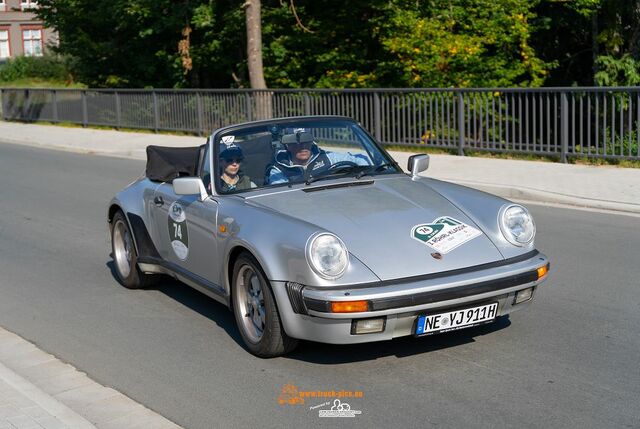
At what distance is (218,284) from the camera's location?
6684mm

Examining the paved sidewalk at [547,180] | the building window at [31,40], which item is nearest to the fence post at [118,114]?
the paved sidewalk at [547,180]

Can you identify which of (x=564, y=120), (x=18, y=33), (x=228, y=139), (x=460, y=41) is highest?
(x=18, y=33)

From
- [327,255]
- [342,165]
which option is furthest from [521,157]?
[327,255]

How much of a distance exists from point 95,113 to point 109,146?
255 inches

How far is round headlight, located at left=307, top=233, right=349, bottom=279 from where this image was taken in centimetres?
556

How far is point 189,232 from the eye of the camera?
23.3 ft

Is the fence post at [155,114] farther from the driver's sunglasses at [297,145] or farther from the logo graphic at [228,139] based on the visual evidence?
the driver's sunglasses at [297,145]

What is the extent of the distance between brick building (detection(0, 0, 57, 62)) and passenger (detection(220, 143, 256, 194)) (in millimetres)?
75946

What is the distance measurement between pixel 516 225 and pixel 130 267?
3.67 metres

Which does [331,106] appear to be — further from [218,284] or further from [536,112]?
[218,284]

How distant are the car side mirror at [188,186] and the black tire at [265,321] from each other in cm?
80

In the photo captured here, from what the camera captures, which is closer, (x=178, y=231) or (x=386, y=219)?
(x=386, y=219)

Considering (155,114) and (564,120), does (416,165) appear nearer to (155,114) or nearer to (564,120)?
(564,120)

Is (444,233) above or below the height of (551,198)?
above
